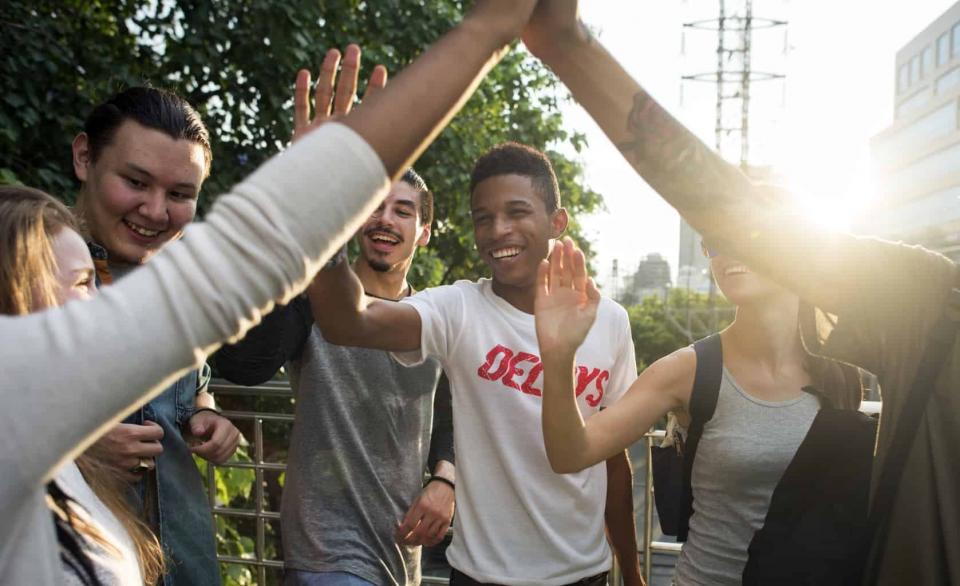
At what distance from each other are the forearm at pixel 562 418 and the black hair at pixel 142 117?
1.26 meters

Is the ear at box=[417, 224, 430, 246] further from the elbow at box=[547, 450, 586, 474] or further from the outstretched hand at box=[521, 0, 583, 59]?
the outstretched hand at box=[521, 0, 583, 59]

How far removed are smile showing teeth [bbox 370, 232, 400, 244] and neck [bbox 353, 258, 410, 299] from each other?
9cm

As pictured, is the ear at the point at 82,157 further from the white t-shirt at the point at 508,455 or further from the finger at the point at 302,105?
the finger at the point at 302,105

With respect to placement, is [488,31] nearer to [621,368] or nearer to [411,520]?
[621,368]

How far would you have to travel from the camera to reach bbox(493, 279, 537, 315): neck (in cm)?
285

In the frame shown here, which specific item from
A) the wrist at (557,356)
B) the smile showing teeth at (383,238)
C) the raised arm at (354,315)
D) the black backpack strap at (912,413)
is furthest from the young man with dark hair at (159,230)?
the black backpack strap at (912,413)

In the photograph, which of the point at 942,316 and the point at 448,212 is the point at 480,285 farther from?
the point at 448,212

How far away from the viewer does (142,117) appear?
237 centimetres

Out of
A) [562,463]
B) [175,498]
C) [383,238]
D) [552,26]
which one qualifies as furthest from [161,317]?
[383,238]

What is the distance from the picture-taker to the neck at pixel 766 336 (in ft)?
8.18

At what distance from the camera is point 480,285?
9.50ft

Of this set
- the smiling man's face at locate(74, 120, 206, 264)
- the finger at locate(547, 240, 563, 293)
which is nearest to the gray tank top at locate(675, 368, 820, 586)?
the finger at locate(547, 240, 563, 293)

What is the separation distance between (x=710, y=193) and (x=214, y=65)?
18.6 feet

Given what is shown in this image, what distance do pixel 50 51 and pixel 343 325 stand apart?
174 inches
